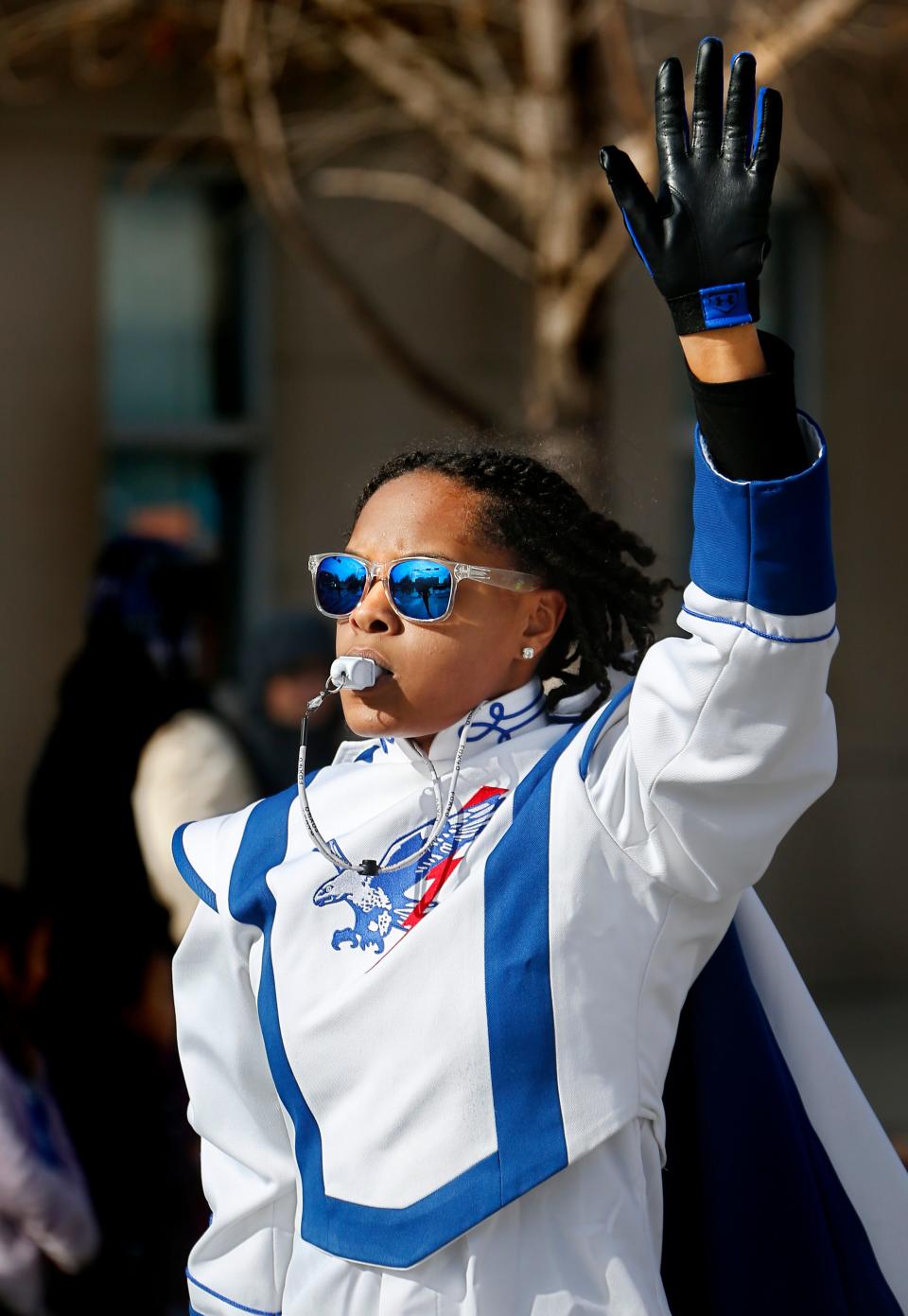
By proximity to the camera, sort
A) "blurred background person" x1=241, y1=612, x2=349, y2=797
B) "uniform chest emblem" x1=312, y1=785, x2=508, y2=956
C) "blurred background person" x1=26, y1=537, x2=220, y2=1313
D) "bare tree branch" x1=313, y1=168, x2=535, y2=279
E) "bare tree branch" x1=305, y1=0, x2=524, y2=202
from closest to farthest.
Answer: "uniform chest emblem" x1=312, y1=785, x2=508, y2=956 → "blurred background person" x1=26, y1=537, x2=220, y2=1313 → "blurred background person" x1=241, y1=612, x2=349, y2=797 → "bare tree branch" x1=305, y1=0, x2=524, y2=202 → "bare tree branch" x1=313, y1=168, x2=535, y2=279

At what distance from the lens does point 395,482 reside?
6.50 ft

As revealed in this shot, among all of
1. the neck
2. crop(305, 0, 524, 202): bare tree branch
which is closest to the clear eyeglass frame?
the neck

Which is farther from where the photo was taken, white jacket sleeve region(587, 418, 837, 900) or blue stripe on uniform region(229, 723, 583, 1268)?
blue stripe on uniform region(229, 723, 583, 1268)

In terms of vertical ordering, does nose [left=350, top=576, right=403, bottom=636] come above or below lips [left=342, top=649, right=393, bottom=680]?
above

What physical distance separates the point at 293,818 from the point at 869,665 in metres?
6.16

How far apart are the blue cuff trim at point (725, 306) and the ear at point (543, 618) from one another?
487 millimetres

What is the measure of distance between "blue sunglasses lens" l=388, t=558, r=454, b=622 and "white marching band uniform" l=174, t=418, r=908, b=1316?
0.45 feet

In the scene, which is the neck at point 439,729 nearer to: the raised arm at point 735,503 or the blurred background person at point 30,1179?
the raised arm at point 735,503

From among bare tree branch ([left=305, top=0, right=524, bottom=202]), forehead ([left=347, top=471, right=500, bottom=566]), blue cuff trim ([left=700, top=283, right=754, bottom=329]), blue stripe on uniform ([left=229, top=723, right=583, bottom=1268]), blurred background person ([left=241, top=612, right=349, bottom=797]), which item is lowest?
blurred background person ([left=241, top=612, right=349, bottom=797])

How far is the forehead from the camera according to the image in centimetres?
190

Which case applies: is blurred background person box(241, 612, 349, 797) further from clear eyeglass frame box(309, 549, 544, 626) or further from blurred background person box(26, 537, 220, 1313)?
clear eyeglass frame box(309, 549, 544, 626)

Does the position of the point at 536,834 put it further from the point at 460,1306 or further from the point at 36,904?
the point at 36,904

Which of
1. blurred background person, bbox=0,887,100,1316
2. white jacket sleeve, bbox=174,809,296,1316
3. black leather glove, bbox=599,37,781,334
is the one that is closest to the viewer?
black leather glove, bbox=599,37,781,334

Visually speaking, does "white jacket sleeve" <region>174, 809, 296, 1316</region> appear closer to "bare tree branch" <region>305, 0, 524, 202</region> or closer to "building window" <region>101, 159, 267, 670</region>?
"bare tree branch" <region>305, 0, 524, 202</region>
